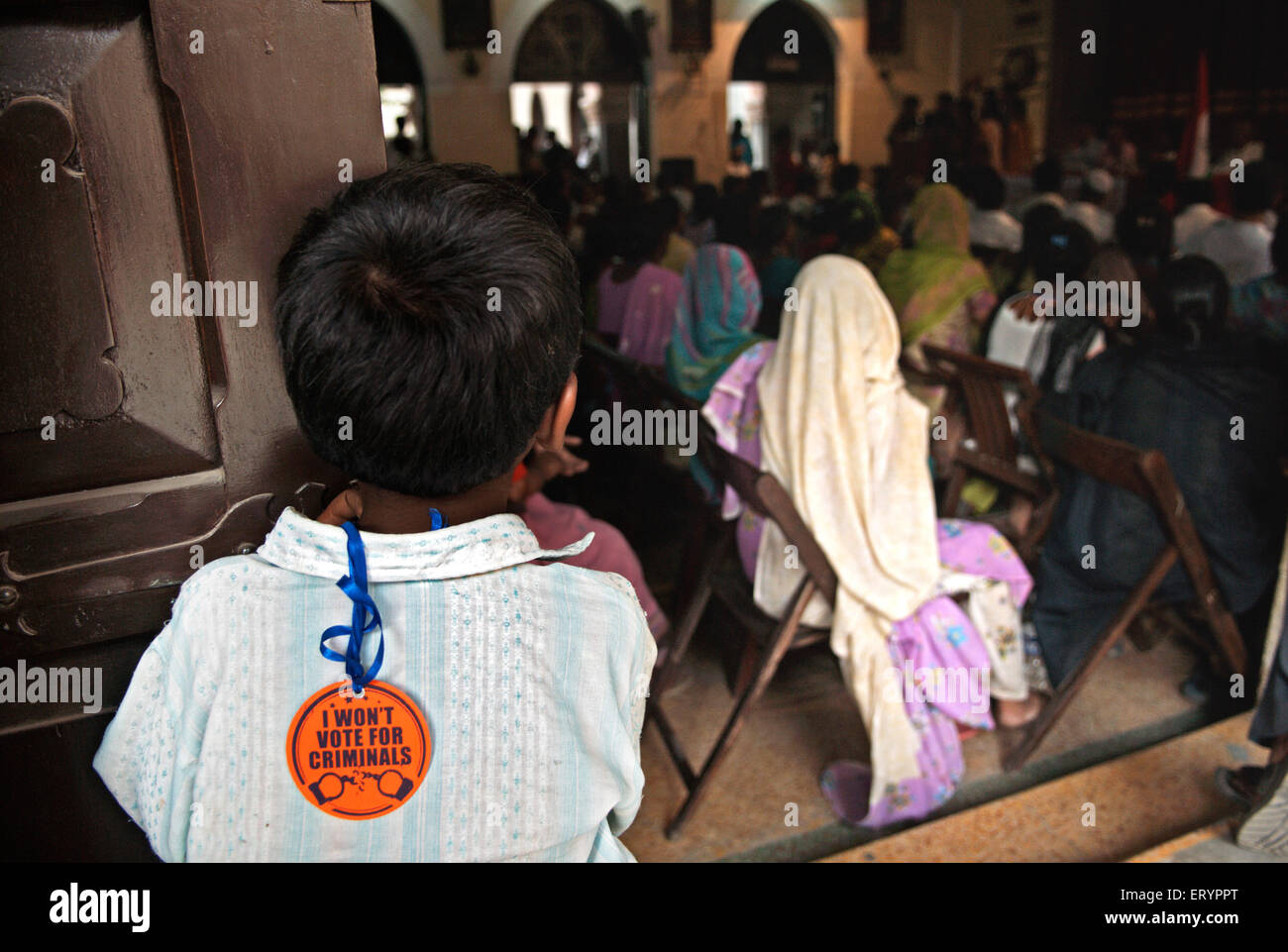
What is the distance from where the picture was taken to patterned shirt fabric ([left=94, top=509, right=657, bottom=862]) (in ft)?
2.36

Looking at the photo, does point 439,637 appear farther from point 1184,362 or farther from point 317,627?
point 1184,362

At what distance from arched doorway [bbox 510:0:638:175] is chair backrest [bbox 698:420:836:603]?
296 inches

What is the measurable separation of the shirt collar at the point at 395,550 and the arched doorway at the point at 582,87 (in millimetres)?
8575

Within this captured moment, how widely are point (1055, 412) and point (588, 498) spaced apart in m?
1.78

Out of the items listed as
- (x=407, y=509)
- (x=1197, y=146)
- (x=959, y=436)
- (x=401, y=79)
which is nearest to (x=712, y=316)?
(x=959, y=436)

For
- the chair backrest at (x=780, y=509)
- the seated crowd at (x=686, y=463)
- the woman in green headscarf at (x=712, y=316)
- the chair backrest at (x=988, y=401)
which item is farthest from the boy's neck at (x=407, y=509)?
the woman in green headscarf at (x=712, y=316)

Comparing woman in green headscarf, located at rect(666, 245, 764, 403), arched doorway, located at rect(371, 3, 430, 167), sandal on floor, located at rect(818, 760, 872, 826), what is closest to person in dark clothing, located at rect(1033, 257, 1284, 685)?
sandal on floor, located at rect(818, 760, 872, 826)

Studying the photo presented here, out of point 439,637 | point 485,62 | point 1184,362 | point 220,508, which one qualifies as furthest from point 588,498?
point 485,62

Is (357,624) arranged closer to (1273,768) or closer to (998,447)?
(1273,768)

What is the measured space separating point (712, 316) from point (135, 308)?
6.89 ft

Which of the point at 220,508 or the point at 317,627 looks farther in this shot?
the point at 220,508

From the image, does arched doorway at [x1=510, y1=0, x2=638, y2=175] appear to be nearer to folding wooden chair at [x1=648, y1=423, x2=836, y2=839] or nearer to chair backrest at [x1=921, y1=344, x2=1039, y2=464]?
chair backrest at [x1=921, y1=344, x2=1039, y2=464]

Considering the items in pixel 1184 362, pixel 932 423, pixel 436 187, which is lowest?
pixel 932 423

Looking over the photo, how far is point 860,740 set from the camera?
7.35 ft
